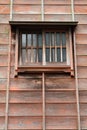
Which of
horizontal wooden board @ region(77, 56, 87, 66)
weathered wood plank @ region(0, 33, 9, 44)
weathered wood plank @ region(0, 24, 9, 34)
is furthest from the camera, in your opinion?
weathered wood plank @ region(0, 24, 9, 34)

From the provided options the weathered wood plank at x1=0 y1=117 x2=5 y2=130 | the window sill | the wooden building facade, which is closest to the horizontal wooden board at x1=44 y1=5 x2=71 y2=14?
the wooden building facade

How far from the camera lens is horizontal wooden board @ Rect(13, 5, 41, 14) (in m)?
7.43

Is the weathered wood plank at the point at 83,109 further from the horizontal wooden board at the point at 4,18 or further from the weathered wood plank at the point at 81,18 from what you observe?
the horizontal wooden board at the point at 4,18

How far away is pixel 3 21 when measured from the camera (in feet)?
24.0

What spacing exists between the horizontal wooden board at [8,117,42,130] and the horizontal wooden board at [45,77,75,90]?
2.92 ft

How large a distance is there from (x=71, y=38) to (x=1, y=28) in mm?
1948

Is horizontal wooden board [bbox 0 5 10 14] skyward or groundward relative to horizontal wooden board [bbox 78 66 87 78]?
skyward

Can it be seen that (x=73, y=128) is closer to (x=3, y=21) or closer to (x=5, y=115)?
(x=5, y=115)

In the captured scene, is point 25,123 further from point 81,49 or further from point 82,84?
point 81,49

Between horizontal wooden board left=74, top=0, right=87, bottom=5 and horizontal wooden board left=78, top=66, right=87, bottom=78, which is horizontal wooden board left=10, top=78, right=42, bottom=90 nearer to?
horizontal wooden board left=78, top=66, right=87, bottom=78

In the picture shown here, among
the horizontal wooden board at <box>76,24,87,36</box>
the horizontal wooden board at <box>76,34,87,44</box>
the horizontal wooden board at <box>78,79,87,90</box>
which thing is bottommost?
the horizontal wooden board at <box>78,79,87,90</box>

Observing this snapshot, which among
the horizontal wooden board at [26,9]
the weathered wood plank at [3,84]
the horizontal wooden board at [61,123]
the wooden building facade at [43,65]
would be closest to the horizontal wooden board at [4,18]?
the wooden building facade at [43,65]

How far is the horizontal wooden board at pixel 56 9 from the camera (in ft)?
24.4

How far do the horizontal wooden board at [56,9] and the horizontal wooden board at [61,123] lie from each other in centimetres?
300
